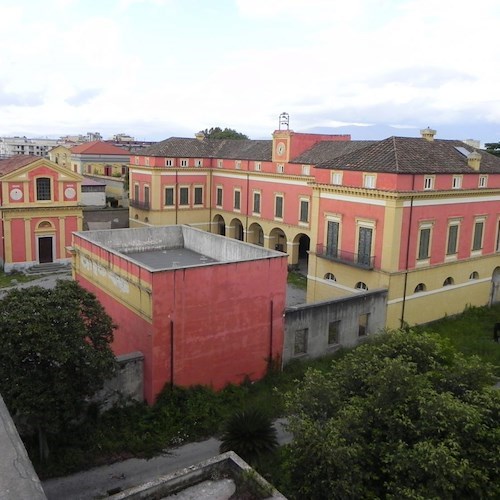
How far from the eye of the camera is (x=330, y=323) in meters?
24.0

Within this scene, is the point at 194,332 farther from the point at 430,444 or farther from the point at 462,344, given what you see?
the point at 462,344

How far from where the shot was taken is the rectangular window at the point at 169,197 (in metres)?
45.6

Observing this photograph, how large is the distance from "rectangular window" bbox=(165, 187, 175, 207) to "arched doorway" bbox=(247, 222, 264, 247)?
6.87 m

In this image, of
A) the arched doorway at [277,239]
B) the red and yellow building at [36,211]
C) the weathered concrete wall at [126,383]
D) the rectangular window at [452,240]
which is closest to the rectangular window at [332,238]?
the rectangular window at [452,240]

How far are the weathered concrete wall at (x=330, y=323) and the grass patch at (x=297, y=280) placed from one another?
11.0 meters

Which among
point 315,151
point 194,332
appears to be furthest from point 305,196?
point 194,332

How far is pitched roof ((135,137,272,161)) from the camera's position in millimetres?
44969

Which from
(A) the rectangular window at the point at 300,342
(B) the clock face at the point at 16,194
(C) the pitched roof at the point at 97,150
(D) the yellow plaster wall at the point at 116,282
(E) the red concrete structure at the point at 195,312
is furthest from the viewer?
(C) the pitched roof at the point at 97,150

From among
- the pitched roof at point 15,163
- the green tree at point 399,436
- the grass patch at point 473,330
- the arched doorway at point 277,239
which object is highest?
the pitched roof at point 15,163

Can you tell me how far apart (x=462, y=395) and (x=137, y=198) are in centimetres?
3856

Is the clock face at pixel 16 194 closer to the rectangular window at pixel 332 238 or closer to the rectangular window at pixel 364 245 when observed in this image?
the rectangular window at pixel 332 238

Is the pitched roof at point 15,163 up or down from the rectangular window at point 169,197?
up

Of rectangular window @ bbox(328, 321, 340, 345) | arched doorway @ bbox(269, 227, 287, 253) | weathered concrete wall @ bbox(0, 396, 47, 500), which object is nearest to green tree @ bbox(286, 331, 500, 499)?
weathered concrete wall @ bbox(0, 396, 47, 500)

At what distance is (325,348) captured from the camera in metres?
23.8
